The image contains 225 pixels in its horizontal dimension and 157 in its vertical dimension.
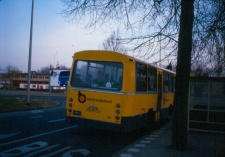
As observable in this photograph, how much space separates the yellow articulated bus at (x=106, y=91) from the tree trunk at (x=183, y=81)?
1921 mm

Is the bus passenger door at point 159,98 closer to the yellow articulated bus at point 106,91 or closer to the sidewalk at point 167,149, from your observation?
the yellow articulated bus at point 106,91

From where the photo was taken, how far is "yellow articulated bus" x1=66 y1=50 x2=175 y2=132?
35.2 feet

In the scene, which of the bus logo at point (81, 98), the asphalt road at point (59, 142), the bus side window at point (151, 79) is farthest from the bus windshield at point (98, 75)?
the bus side window at point (151, 79)

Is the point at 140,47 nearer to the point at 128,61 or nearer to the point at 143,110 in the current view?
the point at 128,61

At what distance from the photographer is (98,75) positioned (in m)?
11.2

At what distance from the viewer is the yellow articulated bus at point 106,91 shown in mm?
10734

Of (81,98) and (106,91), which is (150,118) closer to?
(106,91)

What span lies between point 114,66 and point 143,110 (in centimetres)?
277

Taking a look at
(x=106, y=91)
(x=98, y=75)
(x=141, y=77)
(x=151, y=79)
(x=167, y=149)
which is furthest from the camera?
(x=151, y=79)

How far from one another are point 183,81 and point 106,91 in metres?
2.91

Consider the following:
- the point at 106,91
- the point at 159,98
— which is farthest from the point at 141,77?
the point at 159,98

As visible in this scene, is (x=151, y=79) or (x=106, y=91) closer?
(x=106, y=91)

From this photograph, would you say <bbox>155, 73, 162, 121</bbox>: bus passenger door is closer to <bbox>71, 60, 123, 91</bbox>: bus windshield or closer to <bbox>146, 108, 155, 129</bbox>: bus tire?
<bbox>146, 108, 155, 129</bbox>: bus tire

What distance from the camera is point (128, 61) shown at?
10953 millimetres
